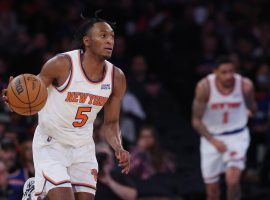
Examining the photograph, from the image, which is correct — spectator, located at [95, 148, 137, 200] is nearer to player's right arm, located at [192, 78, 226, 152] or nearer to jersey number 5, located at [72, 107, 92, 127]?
player's right arm, located at [192, 78, 226, 152]

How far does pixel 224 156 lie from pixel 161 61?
4.16 meters

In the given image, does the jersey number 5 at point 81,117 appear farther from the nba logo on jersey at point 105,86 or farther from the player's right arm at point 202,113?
the player's right arm at point 202,113

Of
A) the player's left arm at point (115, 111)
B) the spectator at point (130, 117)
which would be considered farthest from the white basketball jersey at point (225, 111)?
the player's left arm at point (115, 111)

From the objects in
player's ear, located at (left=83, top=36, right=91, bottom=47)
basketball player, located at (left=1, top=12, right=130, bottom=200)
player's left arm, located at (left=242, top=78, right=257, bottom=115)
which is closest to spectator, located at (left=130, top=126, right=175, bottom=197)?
player's left arm, located at (left=242, top=78, right=257, bottom=115)

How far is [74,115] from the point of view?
6996mm

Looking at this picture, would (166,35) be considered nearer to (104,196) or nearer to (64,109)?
(104,196)

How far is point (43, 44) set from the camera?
1263 cm

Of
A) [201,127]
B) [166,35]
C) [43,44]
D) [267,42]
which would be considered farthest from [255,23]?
[201,127]

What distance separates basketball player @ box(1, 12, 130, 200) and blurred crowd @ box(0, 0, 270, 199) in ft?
9.31

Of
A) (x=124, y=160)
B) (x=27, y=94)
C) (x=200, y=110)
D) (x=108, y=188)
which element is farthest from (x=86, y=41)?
(x=200, y=110)

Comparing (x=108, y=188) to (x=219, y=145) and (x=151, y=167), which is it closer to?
(x=219, y=145)

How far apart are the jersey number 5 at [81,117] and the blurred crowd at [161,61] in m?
2.88

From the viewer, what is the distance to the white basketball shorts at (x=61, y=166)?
678cm

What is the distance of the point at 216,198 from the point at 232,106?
124cm
